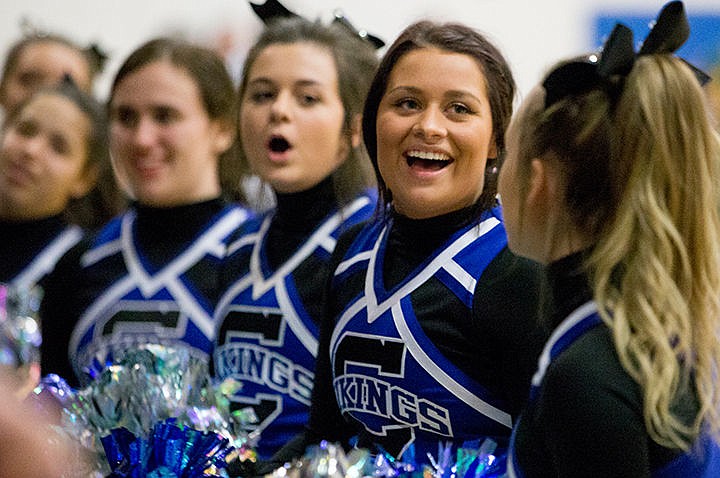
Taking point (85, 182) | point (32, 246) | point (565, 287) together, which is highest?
point (565, 287)

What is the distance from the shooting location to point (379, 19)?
17.1 feet

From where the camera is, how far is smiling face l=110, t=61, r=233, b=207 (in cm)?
279

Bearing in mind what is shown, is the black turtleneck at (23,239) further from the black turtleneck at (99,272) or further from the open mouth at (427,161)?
the open mouth at (427,161)

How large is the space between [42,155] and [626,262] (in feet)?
7.33

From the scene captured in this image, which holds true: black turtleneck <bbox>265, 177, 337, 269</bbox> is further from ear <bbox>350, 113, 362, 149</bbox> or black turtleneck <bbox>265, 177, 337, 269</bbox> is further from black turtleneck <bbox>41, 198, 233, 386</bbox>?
black turtleneck <bbox>41, 198, 233, 386</bbox>

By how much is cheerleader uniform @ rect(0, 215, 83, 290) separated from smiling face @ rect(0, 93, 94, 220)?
3cm

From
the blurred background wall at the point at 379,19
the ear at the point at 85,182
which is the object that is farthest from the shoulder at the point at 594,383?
the blurred background wall at the point at 379,19

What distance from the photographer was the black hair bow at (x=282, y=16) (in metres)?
2.63

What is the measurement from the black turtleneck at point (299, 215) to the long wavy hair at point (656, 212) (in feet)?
3.39

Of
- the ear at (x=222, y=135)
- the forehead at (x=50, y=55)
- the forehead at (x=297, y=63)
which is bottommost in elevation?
the ear at (x=222, y=135)

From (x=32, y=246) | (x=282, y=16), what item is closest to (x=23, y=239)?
(x=32, y=246)

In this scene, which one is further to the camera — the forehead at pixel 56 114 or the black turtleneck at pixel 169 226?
the forehead at pixel 56 114

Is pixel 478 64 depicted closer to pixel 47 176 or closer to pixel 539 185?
pixel 539 185

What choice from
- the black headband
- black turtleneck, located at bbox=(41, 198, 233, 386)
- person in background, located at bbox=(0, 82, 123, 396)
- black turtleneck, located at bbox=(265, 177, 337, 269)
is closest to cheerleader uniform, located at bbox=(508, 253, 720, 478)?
the black headband
